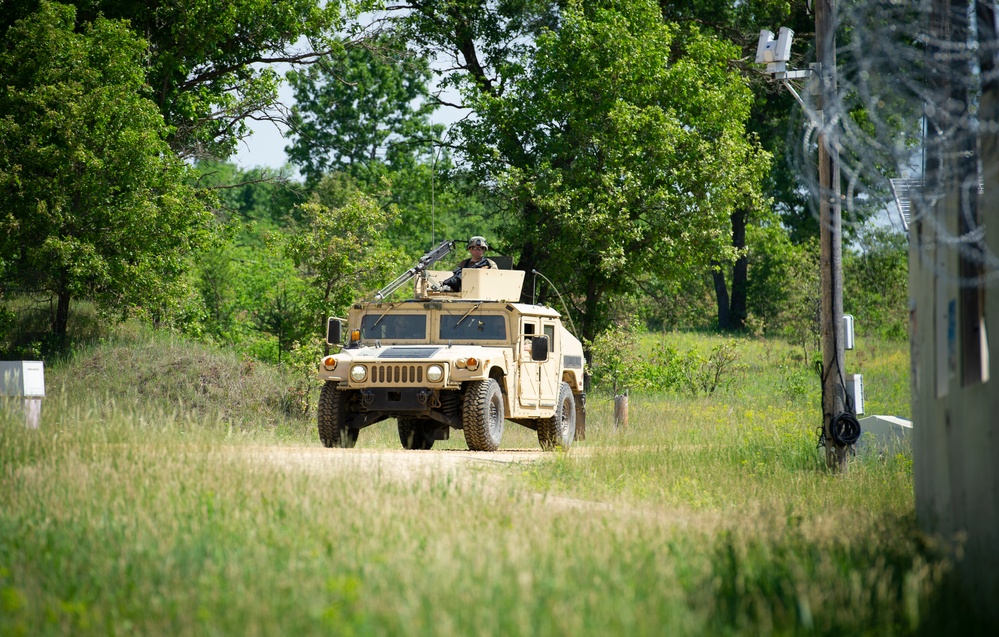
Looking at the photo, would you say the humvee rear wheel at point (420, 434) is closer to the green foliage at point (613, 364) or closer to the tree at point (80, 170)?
the tree at point (80, 170)

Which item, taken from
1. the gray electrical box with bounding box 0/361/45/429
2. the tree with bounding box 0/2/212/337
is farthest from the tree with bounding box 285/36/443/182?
the gray electrical box with bounding box 0/361/45/429

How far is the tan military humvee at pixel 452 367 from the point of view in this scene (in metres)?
13.0

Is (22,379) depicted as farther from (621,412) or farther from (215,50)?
(215,50)

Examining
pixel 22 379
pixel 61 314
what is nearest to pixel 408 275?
pixel 22 379

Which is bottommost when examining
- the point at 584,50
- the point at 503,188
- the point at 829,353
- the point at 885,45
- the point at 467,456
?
the point at 467,456

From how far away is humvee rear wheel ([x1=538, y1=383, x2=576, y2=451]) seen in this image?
1534 cm

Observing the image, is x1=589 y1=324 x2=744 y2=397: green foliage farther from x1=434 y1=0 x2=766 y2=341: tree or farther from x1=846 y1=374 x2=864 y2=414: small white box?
x1=846 y1=374 x2=864 y2=414: small white box

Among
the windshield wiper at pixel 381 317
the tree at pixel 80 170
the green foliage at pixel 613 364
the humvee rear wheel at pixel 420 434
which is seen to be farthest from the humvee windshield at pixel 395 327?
the green foliage at pixel 613 364

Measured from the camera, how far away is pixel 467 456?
12.2 metres

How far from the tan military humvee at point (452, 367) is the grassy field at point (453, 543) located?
1146mm

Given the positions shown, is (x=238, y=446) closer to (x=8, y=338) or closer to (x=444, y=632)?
(x=444, y=632)

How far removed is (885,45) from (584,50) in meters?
19.7

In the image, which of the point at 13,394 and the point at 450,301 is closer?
the point at 13,394

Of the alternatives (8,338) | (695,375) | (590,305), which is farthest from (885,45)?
(695,375)
